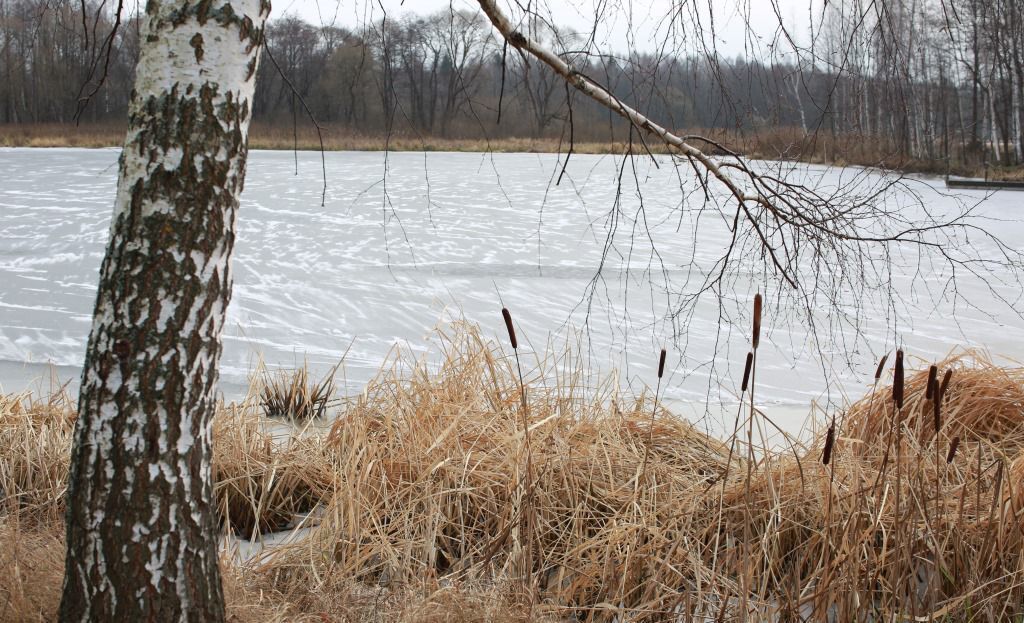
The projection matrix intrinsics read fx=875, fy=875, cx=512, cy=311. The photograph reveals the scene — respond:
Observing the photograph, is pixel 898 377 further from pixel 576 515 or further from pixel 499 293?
pixel 499 293

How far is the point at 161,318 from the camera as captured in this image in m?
1.51

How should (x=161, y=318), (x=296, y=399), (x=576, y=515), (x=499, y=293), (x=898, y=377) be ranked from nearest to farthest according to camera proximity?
(x=898, y=377) < (x=161, y=318) < (x=576, y=515) < (x=296, y=399) < (x=499, y=293)

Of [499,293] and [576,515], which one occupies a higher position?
[499,293]

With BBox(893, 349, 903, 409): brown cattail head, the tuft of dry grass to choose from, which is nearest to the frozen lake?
the tuft of dry grass

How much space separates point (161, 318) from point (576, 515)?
58.3 inches

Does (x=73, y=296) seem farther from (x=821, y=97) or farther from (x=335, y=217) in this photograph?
(x=821, y=97)

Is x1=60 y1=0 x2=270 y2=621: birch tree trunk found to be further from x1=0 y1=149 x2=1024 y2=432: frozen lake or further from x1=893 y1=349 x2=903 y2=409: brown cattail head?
x1=893 y1=349 x2=903 y2=409: brown cattail head

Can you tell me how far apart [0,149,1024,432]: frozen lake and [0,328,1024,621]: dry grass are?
0.40 metres

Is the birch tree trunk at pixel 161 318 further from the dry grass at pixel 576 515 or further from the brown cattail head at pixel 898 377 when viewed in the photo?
the brown cattail head at pixel 898 377

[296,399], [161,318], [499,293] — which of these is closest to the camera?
[161,318]

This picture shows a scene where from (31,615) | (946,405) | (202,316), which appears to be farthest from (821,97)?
(31,615)

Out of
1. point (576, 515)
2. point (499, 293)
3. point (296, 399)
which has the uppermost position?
point (499, 293)

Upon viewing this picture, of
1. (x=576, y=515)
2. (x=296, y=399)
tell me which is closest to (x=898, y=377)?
(x=576, y=515)

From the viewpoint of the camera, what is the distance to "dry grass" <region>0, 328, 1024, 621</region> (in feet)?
6.79
